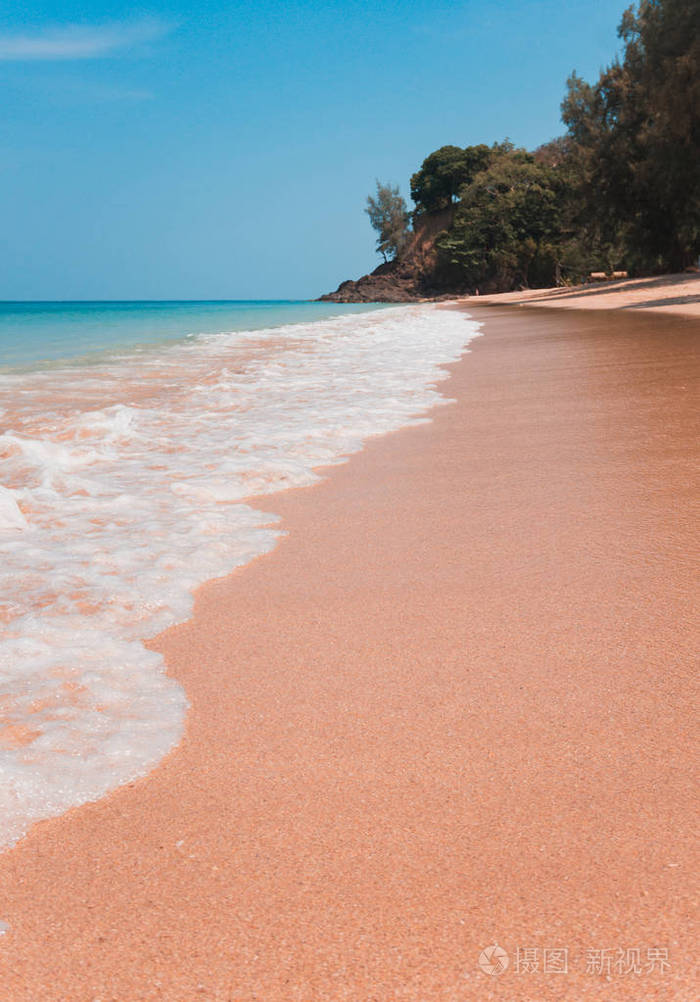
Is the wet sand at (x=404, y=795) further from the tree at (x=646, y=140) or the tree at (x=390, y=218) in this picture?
the tree at (x=390, y=218)

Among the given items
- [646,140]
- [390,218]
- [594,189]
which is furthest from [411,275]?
[646,140]

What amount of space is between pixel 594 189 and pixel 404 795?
1234 inches

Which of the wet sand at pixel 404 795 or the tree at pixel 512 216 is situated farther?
the tree at pixel 512 216

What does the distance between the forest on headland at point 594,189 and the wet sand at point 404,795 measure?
60.5 feet

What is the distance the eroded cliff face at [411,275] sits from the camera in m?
69.0

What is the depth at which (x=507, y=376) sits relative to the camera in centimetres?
677

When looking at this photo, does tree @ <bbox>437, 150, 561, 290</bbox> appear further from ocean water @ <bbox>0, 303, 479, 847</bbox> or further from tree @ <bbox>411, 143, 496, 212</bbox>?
ocean water @ <bbox>0, 303, 479, 847</bbox>

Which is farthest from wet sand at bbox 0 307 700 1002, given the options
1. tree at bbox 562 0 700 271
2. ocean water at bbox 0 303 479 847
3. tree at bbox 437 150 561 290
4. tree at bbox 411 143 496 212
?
tree at bbox 411 143 496 212

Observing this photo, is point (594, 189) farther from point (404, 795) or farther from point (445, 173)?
point (445, 173)

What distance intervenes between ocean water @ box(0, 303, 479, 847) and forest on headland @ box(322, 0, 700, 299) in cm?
1554

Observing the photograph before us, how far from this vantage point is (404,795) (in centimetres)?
126

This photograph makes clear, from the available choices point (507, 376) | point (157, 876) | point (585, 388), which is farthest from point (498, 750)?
point (507, 376)

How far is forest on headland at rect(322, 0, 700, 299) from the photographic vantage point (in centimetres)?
1781

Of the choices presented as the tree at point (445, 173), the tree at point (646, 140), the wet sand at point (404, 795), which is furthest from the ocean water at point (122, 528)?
the tree at point (445, 173)
